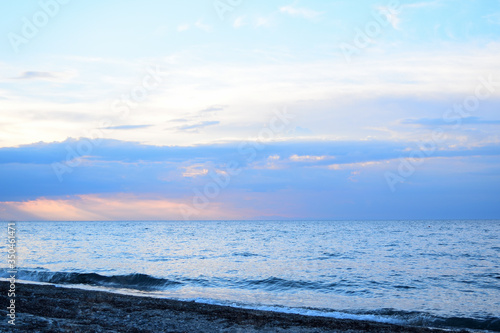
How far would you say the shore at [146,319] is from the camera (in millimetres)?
12773

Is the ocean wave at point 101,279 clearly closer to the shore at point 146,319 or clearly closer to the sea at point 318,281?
the sea at point 318,281

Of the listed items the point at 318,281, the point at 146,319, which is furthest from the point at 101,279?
the point at 146,319

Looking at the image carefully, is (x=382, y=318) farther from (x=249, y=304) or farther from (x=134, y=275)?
Answer: (x=134, y=275)

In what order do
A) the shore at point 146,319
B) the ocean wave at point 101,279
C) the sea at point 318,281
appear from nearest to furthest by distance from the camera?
the shore at point 146,319, the sea at point 318,281, the ocean wave at point 101,279

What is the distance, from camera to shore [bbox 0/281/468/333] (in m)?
12.8

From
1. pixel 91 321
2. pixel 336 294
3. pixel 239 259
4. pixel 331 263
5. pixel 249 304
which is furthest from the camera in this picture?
pixel 239 259

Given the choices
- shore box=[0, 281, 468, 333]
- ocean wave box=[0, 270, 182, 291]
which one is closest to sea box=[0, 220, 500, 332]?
ocean wave box=[0, 270, 182, 291]

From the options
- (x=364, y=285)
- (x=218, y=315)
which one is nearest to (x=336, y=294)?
(x=364, y=285)

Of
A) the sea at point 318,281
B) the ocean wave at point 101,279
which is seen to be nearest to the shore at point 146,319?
the sea at point 318,281

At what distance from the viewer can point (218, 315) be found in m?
16.4

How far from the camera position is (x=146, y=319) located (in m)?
14.8

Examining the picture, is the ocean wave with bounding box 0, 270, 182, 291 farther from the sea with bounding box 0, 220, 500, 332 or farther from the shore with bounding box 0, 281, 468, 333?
the shore with bounding box 0, 281, 468, 333

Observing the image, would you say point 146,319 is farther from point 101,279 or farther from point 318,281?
point 101,279

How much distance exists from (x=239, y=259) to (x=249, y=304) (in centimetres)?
2033
